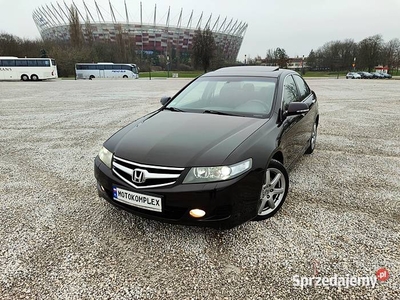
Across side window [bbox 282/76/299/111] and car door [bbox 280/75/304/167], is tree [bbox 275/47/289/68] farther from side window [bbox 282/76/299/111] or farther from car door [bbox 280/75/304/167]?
car door [bbox 280/75/304/167]

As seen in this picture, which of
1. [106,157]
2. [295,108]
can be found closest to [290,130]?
[295,108]

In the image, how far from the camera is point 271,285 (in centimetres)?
207

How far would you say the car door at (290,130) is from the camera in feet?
10.4

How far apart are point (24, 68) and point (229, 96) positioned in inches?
1560

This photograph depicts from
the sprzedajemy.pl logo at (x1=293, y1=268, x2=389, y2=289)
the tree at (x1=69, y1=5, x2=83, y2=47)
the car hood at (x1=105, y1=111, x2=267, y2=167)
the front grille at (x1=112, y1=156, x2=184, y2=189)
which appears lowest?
the sprzedajemy.pl logo at (x1=293, y1=268, x2=389, y2=289)

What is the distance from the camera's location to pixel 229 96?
3.65m

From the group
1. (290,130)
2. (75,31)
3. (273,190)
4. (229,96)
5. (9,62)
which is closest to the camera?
(273,190)

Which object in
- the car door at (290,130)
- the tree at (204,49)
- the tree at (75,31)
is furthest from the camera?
the tree at (75,31)

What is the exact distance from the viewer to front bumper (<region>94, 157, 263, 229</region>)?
223 cm

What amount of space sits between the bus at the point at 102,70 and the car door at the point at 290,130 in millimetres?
45559

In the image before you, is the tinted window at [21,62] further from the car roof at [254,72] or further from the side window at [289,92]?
the side window at [289,92]

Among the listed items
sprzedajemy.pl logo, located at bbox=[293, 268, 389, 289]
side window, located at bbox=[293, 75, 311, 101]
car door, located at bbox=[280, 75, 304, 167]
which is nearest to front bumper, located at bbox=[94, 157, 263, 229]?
sprzedajemy.pl logo, located at bbox=[293, 268, 389, 289]

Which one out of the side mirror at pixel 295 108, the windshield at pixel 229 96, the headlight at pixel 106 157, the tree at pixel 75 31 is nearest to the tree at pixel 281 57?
the tree at pixel 75 31

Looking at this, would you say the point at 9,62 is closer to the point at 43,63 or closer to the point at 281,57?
the point at 43,63
